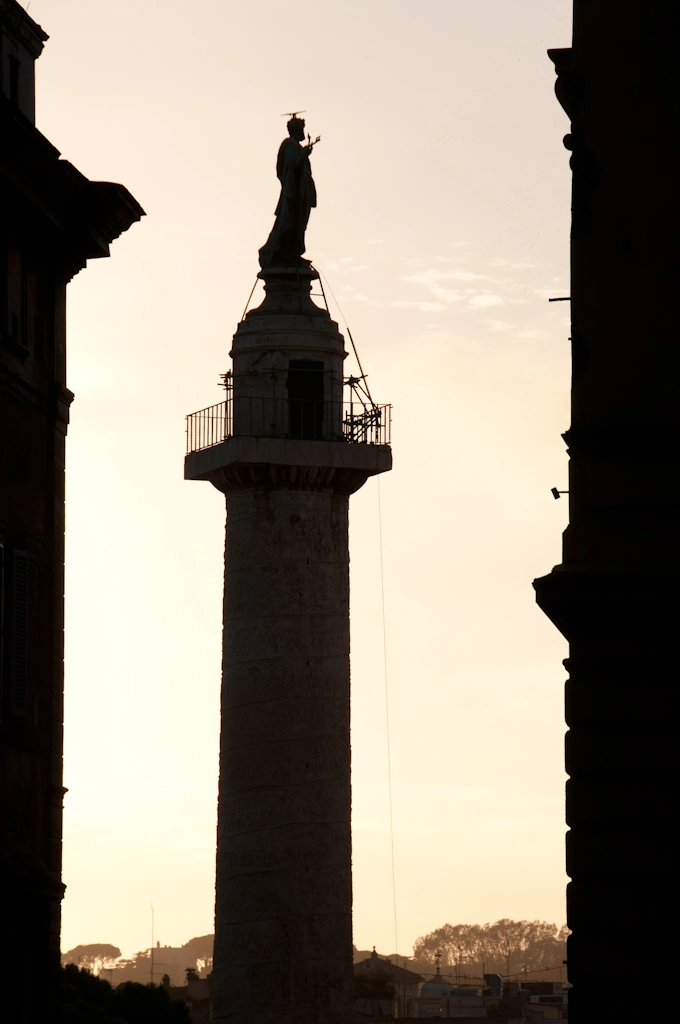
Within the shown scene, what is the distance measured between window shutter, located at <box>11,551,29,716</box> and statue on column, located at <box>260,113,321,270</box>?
30.5m

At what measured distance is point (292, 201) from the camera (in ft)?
200

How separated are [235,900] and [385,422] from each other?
38.7 ft

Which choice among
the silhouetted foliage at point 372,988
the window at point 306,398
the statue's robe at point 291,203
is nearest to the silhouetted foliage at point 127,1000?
the window at point 306,398

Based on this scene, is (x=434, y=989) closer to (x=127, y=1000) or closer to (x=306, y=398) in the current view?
(x=127, y=1000)

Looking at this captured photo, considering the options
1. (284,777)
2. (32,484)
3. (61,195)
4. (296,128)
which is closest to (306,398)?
(296,128)

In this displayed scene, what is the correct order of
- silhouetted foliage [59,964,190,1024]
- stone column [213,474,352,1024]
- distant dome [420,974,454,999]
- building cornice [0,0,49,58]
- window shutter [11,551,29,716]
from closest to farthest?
window shutter [11,551,29,716] → building cornice [0,0,49,58] → stone column [213,474,352,1024] → silhouetted foliage [59,964,190,1024] → distant dome [420,974,454,999]

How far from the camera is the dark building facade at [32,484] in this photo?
3028 centimetres

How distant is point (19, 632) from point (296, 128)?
31927 millimetres

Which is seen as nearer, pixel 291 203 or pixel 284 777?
pixel 284 777

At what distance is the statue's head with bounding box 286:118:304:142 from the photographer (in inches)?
2402

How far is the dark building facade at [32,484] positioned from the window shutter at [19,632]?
20mm

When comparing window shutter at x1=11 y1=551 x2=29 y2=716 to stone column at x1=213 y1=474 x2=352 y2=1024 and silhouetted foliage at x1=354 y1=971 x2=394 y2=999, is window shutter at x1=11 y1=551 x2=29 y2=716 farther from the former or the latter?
silhouetted foliage at x1=354 y1=971 x2=394 y2=999

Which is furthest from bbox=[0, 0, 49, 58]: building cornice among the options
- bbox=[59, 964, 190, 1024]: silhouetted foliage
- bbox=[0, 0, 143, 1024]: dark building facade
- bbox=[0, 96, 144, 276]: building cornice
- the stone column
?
bbox=[59, 964, 190, 1024]: silhouetted foliage

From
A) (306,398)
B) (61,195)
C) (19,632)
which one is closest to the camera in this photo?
(19,632)
